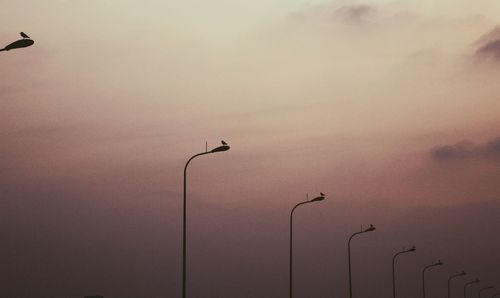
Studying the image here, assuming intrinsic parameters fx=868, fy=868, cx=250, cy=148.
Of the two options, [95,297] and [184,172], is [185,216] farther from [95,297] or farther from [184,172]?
[95,297]

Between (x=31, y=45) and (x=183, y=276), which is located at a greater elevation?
(x=31, y=45)

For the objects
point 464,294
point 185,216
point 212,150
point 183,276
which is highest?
point 212,150

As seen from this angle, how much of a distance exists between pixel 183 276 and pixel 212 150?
710 cm

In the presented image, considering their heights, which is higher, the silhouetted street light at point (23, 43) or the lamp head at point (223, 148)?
the silhouetted street light at point (23, 43)

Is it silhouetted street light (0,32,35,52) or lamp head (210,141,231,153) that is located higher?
silhouetted street light (0,32,35,52)

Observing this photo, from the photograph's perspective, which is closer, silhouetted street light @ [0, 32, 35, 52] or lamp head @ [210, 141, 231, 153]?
silhouetted street light @ [0, 32, 35, 52]

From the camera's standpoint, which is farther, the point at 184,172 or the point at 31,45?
the point at 184,172

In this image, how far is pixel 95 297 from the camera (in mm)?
62750

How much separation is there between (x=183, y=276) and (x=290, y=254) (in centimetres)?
1907

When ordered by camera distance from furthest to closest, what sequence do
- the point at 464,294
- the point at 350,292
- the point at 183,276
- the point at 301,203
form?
the point at 464,294 < the point at 350,292 < the point at 301,203 < the point at 183,276

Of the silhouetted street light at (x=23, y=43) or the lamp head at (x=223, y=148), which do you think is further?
the lamp head at (x=223, y=148)

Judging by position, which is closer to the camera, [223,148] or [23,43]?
[23,43]

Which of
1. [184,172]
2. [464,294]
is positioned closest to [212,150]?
[184,172]

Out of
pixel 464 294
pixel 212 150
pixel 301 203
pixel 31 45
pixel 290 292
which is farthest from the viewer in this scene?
pixel 464 294
